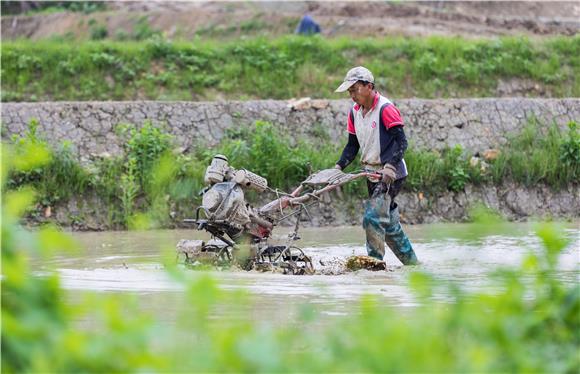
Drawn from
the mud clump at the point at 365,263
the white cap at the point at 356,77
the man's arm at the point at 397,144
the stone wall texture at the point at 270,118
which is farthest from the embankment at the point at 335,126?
the white cap at the point at 356,77

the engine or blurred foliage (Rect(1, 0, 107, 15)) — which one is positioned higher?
blurred foliage (Rect(1, 0, 107, 15))

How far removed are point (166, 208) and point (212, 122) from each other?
2.55 metres

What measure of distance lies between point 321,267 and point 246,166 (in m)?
5.24

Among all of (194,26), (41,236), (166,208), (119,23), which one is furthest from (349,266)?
(119,23)

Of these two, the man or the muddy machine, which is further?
the man

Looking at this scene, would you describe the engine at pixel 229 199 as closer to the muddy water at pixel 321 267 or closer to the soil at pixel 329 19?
the muddy water at pixel 321 267

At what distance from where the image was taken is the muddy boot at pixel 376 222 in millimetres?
10680

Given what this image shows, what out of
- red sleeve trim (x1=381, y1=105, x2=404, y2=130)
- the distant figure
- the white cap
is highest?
the distant figure

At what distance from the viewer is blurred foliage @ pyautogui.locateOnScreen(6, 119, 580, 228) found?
15.5 m

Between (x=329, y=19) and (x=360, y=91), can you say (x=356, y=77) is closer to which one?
(x=360, y=91)

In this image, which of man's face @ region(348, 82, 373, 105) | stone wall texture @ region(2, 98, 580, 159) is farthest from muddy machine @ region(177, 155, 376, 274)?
stone wall texture @ region(2, 98, 580, 159)

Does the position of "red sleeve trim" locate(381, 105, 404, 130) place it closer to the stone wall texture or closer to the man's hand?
the man's hand

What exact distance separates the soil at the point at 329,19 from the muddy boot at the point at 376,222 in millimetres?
19576

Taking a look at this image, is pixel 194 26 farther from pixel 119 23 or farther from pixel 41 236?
pixel 41 236
